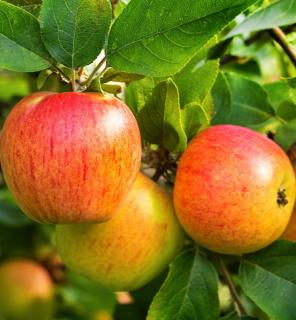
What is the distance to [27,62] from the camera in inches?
32.1

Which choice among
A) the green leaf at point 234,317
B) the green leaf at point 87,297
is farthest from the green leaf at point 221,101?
the green leaf at point 87,297

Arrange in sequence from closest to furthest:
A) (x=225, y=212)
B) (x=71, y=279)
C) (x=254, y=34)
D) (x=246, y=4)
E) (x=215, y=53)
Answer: (x=246, y=4)
(x=225, y=212)
(x=215, y=53)
(x=254, y=34)
(x=71, y=279)

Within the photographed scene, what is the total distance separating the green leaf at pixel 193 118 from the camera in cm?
97

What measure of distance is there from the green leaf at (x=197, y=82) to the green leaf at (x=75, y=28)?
0.75ft

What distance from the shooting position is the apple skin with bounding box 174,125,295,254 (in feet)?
3.05

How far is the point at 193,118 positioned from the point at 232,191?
0.14 m

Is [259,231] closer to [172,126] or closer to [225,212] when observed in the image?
[225,212]

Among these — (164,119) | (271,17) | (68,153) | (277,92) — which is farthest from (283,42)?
(68,153)

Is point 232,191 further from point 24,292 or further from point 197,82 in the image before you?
point 24,292

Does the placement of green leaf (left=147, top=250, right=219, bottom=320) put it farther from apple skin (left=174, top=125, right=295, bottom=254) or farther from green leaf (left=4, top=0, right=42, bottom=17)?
green leaf (left=4, top=0, right=42, bottom=17)

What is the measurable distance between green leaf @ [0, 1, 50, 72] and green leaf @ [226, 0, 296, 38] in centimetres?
40

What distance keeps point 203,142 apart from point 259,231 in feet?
0.51

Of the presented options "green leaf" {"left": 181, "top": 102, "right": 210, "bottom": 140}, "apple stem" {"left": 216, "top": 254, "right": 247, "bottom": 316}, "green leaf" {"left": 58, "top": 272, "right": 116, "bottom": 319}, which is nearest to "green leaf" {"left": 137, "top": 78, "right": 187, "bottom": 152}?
"green leaf" {"left": 181, "top": 102, "right": 210, "bottom": 140}

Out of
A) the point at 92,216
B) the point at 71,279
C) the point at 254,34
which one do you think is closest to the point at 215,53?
the point at 254,34
